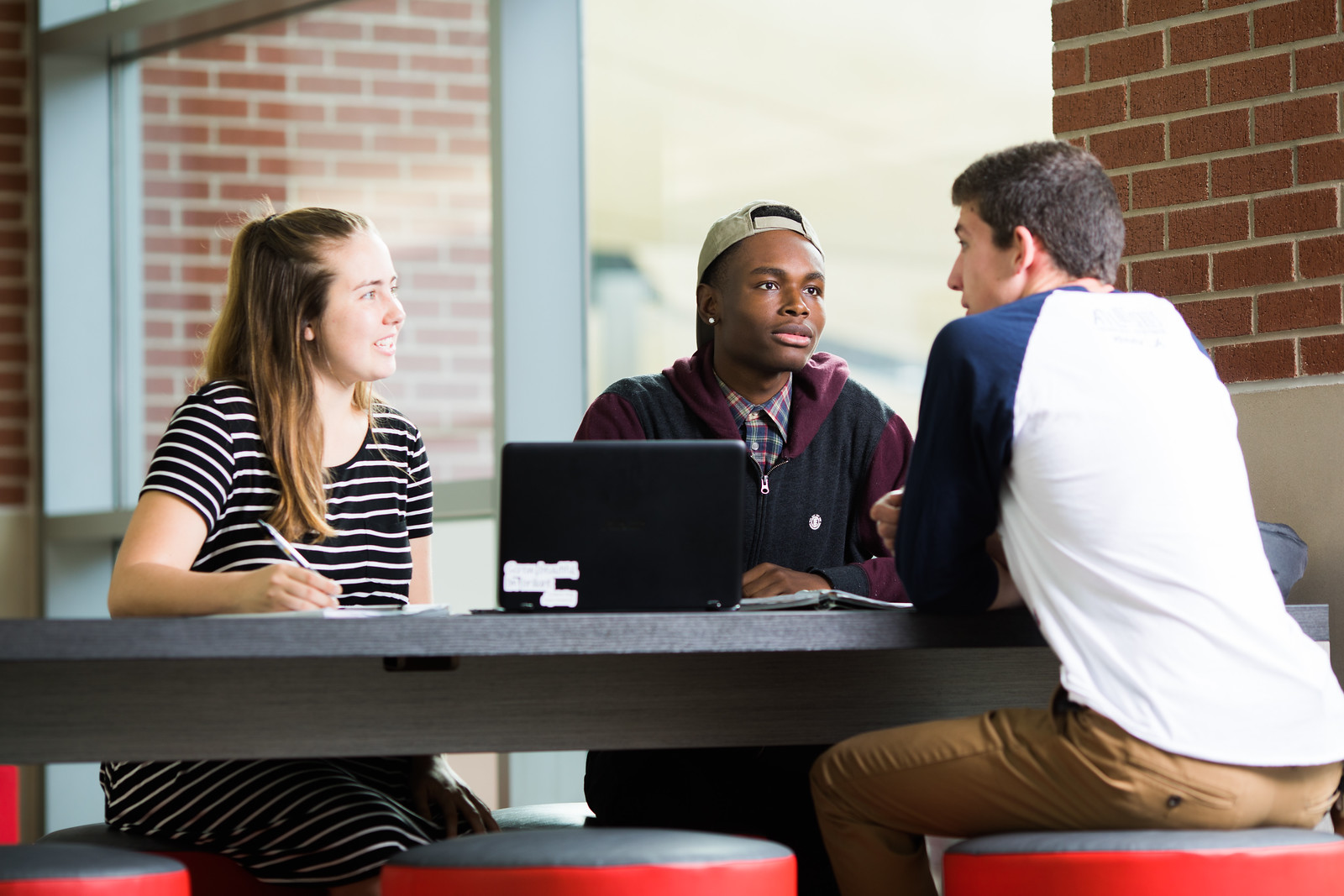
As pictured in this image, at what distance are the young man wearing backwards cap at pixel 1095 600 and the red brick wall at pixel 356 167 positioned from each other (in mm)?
2726

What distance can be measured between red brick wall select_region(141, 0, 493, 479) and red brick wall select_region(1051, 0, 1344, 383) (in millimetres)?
2011

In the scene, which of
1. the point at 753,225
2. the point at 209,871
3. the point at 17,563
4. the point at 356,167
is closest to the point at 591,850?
the point at 209,871

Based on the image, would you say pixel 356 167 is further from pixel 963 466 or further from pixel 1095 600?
pixel 1095 600

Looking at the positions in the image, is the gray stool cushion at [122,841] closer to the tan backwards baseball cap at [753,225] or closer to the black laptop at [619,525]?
the black laptop at [619,525]

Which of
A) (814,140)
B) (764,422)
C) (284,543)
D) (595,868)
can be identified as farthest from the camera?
(814,140)

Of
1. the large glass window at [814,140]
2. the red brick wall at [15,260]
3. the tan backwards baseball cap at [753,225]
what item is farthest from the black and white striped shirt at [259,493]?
the red brick wall at [15,260]

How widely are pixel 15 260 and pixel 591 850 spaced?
4305 millimetres

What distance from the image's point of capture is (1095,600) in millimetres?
1567

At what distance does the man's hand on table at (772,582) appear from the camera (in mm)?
2014

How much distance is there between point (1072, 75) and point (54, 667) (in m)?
2.31

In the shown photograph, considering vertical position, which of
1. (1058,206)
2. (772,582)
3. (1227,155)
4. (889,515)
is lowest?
(772,582)

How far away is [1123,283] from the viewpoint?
2957mm

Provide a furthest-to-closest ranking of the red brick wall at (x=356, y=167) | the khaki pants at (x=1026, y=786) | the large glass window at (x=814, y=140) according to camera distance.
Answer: the red brick wall at (x=356, y=167) → the large glass window at (x=814, y=140) → the khaki pants at (x=1026, y=786)

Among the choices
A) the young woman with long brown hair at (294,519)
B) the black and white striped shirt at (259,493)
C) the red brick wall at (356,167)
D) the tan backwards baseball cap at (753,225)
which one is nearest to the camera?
the young woman with long brown hair at (294,519)
